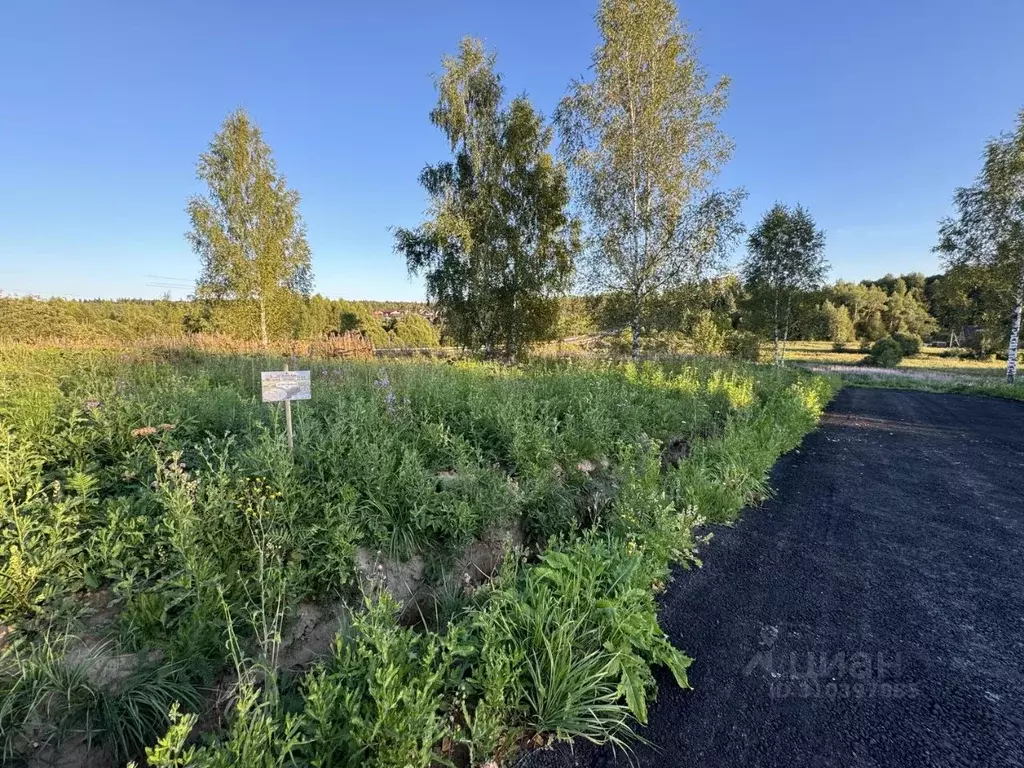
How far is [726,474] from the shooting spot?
4.53 metres

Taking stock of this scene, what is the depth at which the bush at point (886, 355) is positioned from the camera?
29859 millimetres

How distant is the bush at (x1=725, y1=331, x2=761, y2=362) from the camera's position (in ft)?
78.1

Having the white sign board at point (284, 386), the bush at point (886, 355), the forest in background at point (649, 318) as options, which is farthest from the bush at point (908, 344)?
the white sign board at point (284, 386)

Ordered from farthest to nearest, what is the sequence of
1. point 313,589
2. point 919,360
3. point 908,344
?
point 908,344, point 919,360, point 313,589

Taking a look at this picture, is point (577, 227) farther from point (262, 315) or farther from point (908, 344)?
point (908, 344)

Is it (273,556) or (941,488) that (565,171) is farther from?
(273,556)

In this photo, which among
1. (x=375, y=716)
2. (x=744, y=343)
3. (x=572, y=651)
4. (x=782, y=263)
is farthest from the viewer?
(x=744, y=343)

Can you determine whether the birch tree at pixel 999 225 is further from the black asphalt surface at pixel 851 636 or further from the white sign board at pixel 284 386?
the white sign board at pixel 284 386

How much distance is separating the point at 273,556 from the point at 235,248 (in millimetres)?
17817

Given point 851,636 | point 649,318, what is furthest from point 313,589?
point 649,318

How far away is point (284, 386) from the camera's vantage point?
3.08 meters

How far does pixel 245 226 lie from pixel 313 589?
18534 mm

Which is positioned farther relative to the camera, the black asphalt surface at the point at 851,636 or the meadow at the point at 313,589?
the black asphalt surface at the point at 851,636

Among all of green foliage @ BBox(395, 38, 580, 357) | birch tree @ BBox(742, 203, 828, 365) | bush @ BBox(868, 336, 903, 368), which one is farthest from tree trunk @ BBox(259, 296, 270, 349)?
bush @ BBox(868, 336, 903, 368)
